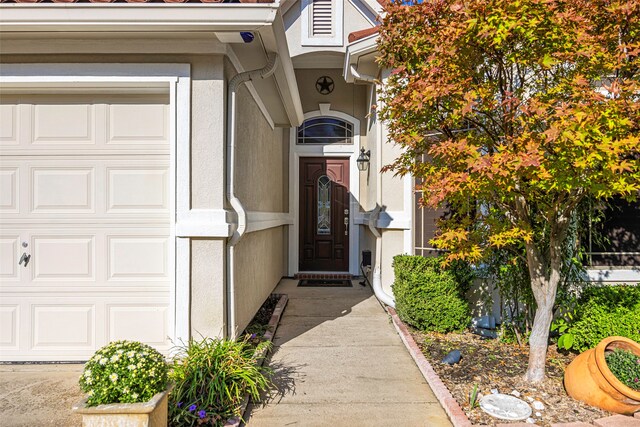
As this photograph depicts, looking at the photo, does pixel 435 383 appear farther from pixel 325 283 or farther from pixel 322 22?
pixel 322 22

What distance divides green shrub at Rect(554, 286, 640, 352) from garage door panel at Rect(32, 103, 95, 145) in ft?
16.3

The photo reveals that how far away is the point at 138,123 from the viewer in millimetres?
3557

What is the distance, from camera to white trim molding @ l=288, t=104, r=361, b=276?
7.95 m

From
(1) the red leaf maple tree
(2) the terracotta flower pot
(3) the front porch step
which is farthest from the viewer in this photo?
(3) the front porch step

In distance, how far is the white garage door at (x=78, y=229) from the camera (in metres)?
3.51

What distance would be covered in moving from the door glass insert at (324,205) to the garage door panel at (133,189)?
191 inches

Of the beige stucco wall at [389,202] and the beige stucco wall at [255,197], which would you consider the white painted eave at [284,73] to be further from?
the beige stucco wall at [389,202]

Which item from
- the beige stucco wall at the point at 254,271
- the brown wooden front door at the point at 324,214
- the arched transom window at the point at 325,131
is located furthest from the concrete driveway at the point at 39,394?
the arched transom window at the point at 325,131

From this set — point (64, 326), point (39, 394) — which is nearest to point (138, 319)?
point (64, 326)

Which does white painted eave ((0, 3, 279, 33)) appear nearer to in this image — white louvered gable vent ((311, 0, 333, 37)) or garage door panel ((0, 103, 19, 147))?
garage door panel ((0, 103, 19, 147))

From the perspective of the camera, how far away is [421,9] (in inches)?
119

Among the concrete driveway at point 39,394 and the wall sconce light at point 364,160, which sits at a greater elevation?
the wall sconce light at point 364,160

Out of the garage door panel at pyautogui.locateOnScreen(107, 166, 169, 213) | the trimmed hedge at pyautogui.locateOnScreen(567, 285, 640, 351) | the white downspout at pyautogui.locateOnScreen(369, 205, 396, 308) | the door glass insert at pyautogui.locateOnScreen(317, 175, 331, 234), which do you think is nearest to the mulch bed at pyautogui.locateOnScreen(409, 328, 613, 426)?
the trimmed hedge at pyautogui.locateOnScreen(567, 285, 640, 351)

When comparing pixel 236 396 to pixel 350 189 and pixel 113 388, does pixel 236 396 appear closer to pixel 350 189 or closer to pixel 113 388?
pixel 113 388
